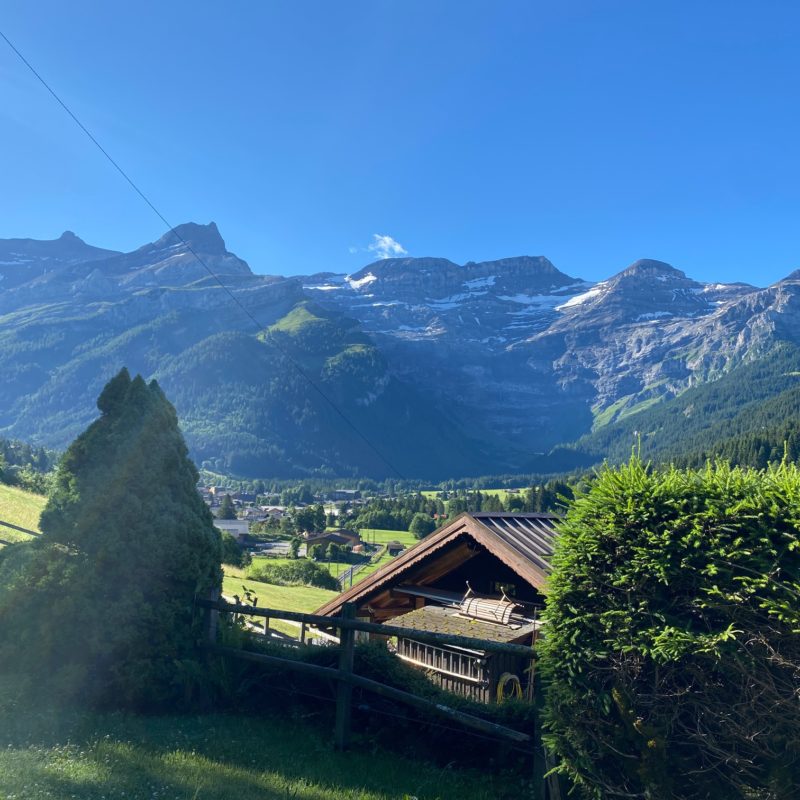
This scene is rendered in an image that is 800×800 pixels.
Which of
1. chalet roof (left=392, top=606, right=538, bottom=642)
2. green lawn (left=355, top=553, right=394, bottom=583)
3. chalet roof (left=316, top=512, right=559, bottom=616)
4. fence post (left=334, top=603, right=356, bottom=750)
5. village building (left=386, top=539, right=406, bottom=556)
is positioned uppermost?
chalet roof (left=316, top=512, right=559, bottom=616)

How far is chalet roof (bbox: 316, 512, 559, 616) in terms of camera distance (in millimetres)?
7336

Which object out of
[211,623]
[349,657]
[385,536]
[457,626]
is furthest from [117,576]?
[385,536]

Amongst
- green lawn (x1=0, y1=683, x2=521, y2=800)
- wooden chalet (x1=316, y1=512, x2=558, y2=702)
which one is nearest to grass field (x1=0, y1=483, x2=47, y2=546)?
green lawn (x1=0, y1=683, x2=521, y2=800)

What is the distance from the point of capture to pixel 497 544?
7.58m

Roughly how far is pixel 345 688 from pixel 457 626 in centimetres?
153

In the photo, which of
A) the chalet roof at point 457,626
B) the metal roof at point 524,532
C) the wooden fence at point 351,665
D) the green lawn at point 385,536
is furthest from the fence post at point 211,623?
the green lawn at point 385,536

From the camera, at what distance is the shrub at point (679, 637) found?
421cm

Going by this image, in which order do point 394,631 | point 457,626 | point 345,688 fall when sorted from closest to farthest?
1. point 394,631
2. point 345,688
3. point 457,626

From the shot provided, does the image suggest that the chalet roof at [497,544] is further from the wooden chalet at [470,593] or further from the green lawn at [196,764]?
the green lawn at [196,764]

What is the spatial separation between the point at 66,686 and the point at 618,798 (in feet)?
21.0

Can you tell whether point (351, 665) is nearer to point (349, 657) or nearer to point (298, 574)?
point (349, 657)

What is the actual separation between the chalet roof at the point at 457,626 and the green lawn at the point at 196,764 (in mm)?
1323

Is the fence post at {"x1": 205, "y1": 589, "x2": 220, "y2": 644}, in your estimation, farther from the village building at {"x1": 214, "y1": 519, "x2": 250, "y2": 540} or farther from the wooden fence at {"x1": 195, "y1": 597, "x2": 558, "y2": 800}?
the village building at {"x1": 214, "y1": 519, "x2": 250, "y2": 540}

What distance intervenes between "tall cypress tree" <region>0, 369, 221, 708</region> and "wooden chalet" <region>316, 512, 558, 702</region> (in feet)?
8.32
